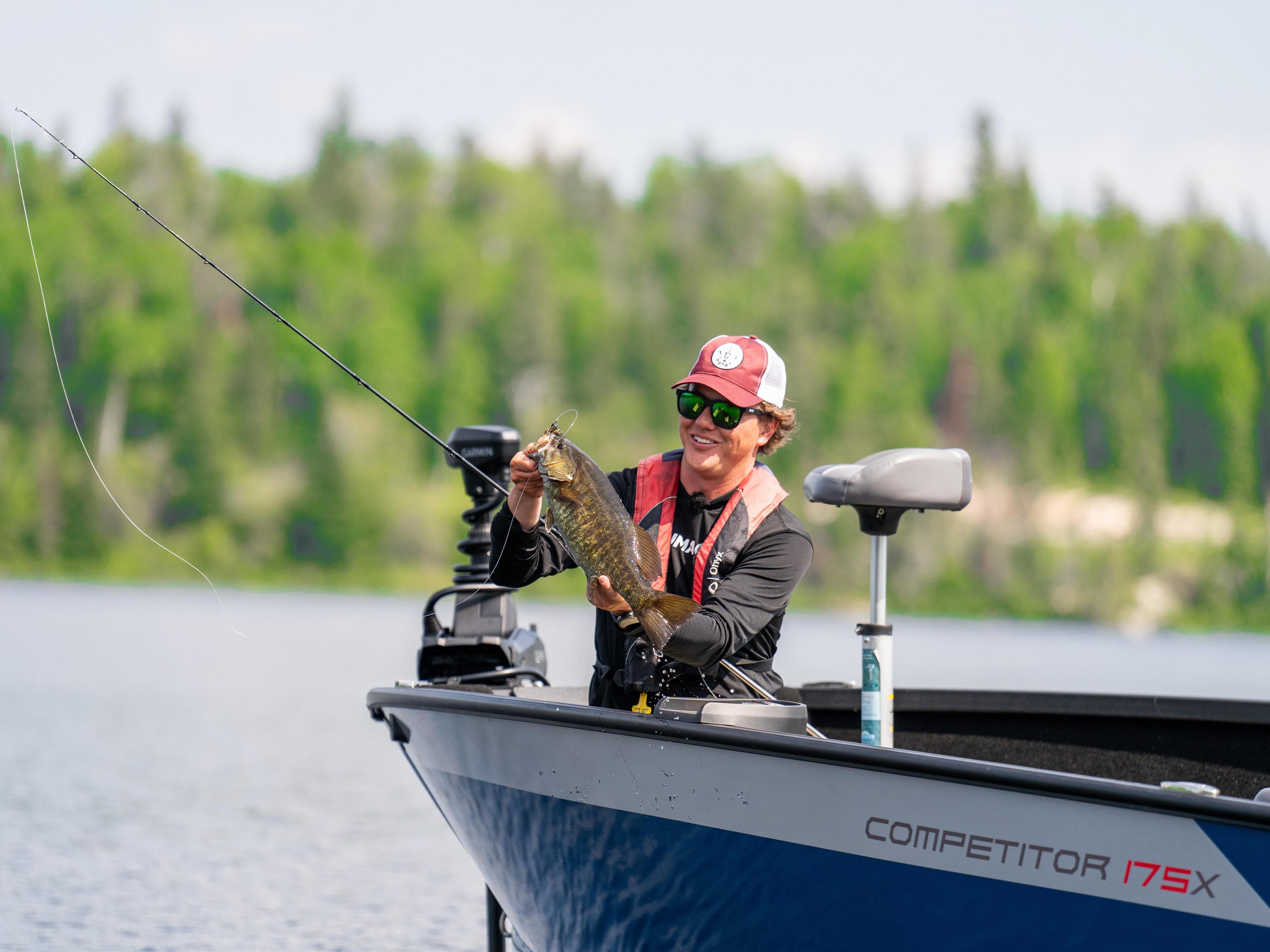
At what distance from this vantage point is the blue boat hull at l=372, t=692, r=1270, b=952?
310cm

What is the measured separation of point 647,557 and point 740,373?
21.2 inches

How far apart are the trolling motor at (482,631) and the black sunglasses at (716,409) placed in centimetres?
162

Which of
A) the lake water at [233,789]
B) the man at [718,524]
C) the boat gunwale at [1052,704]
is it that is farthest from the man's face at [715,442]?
the lake water at [233,789]

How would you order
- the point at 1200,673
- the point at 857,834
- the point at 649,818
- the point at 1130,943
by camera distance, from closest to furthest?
the point at 1130,943
the point at 857,834
the point at 649,818
the point at 1200,673

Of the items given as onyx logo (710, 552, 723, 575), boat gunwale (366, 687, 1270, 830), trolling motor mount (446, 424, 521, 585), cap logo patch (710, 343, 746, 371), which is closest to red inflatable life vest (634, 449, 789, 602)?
onyx logo (710, 552, 723, 575)

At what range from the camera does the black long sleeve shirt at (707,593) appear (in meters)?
3.72

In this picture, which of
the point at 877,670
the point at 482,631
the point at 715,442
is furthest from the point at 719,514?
the point at 482,631

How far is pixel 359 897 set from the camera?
308 inches

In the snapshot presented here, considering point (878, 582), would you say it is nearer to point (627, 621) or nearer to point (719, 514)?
point (719, 514)

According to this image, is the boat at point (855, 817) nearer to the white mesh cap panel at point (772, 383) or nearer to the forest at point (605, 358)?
the white mesh cap panel at point (772, 383)

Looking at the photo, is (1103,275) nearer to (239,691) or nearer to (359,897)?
(239,691)

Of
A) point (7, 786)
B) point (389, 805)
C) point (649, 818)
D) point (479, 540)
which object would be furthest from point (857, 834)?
point (7, 786)

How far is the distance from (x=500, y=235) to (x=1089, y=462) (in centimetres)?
3298

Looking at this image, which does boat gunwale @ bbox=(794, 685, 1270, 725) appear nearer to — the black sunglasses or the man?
the man
